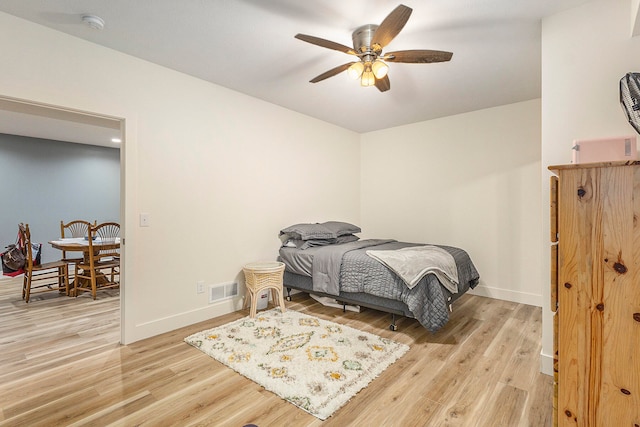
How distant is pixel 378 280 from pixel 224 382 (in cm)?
156

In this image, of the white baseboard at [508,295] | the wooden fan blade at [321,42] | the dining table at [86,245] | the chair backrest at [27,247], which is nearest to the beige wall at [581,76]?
the wooden fan blade at [321,42]

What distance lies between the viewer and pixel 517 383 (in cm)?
203

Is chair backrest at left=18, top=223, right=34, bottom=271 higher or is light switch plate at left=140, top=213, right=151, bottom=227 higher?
light switch plate at left=140, top=213, right=151, bottom=227

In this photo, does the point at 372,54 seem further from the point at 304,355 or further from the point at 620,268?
the point at 304,355

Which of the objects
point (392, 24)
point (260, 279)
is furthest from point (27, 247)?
point (392, 24)

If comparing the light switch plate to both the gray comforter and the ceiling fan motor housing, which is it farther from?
the ceiling fan motor housing

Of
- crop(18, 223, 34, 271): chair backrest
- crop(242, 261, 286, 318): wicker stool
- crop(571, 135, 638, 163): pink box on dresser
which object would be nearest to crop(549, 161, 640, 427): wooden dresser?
crop(571, 135, 638, 163): pink box on dresser

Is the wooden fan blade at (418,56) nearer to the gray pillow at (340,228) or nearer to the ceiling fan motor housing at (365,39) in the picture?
the ceiling fan motor housing at (365,39)

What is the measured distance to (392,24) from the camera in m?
1.81

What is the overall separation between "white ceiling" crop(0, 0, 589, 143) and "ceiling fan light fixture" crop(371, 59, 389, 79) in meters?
0.26

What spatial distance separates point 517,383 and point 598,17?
2.44 meters

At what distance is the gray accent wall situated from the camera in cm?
521

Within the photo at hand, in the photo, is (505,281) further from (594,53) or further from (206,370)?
(206,370)

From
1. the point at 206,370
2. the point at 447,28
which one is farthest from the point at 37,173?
→ the point at 447,28
